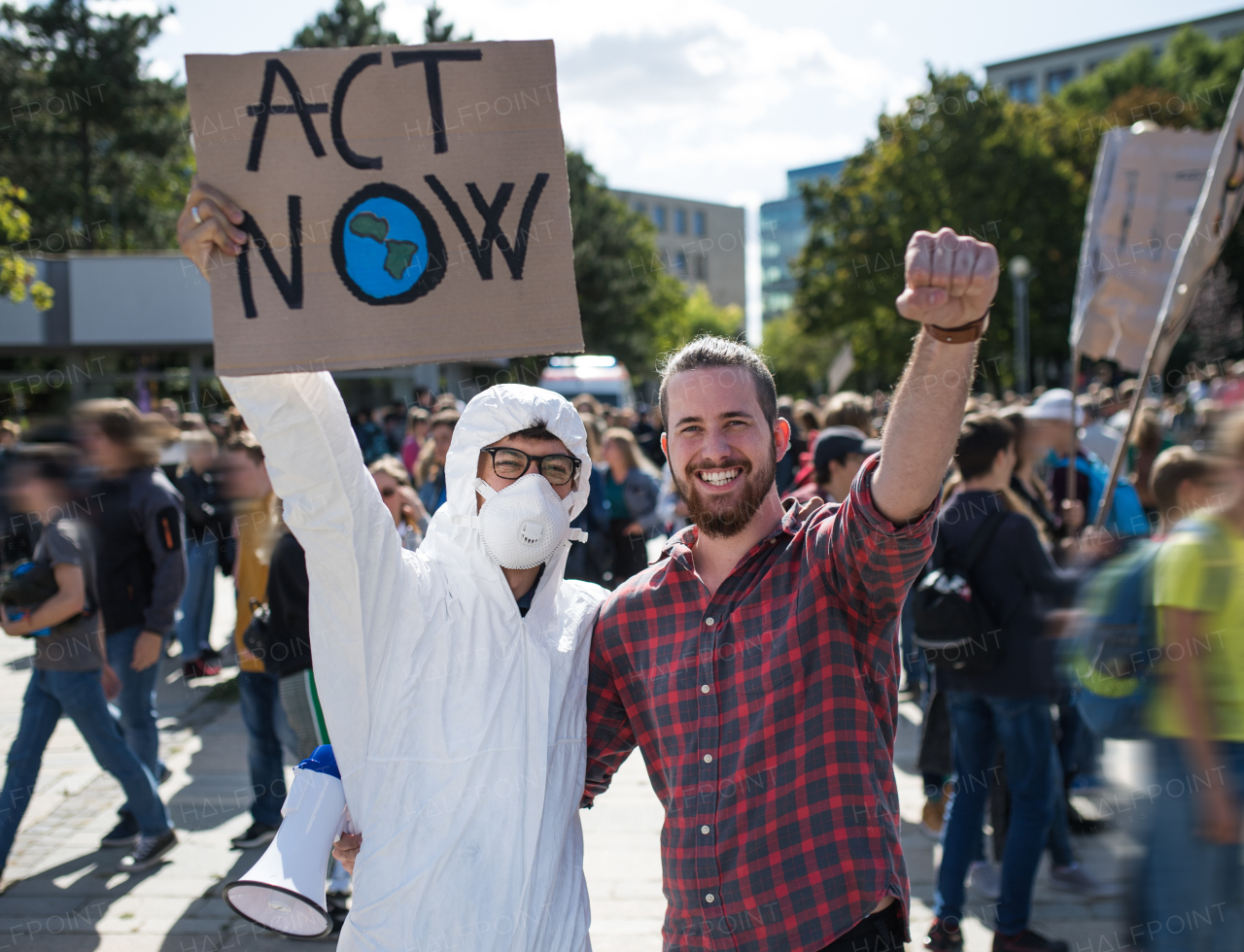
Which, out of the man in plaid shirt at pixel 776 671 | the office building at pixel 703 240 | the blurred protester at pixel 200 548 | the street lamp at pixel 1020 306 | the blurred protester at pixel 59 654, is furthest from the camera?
the office building at pixel 703 240

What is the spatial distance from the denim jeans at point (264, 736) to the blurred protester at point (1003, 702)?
3.27 metres

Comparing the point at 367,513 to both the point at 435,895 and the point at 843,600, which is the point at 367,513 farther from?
the point at 843,600

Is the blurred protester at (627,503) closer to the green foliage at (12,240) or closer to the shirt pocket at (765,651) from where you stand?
the shirt pocket at (765,651)

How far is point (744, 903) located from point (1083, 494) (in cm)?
497

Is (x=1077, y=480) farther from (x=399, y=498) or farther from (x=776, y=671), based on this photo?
(x=776, y=671)

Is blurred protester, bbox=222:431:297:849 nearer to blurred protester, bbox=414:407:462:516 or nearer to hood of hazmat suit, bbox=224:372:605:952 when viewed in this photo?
blurred protester, bbox=414:407:462:516

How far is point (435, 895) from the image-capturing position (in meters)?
2.12

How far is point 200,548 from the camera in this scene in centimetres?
948

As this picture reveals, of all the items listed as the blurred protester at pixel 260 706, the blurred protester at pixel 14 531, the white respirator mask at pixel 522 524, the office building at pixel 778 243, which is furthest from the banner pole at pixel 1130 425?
the office building at pixel 778 243

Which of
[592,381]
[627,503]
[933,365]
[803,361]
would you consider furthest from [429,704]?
[803,361]

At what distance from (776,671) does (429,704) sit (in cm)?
76

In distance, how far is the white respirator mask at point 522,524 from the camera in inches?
94.8

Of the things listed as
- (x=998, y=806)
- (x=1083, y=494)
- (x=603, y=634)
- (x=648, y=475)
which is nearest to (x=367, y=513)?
(x=603, y=634)

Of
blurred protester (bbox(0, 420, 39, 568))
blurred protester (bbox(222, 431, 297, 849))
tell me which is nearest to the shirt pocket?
blurred protester (bbox(222, 431, 297, 849))
